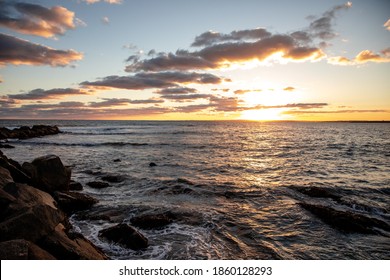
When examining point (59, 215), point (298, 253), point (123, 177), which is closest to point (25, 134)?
point (123, 177)

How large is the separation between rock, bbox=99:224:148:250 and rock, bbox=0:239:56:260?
3.05m

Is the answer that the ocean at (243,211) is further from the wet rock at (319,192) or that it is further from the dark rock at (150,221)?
the dark rock at (150,221)

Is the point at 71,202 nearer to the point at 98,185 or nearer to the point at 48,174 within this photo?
the point at 48,174

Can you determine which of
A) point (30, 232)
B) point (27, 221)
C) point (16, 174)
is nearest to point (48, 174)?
point (16, 174)

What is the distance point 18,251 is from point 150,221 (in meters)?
5.21

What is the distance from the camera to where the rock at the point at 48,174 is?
10.4 m

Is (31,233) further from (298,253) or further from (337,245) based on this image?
(337,245)

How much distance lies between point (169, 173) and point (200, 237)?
1084 cm

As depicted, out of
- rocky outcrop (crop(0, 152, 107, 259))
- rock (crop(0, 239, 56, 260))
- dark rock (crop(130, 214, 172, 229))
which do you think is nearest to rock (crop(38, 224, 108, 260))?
rocky outcrop (crop(0, 152, 107, 259))

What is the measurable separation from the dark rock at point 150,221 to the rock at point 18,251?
4641 mm

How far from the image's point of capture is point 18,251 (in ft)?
14.6

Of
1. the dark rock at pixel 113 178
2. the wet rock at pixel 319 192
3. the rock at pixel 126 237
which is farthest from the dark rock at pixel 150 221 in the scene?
the wet rock at pixel 319 192
